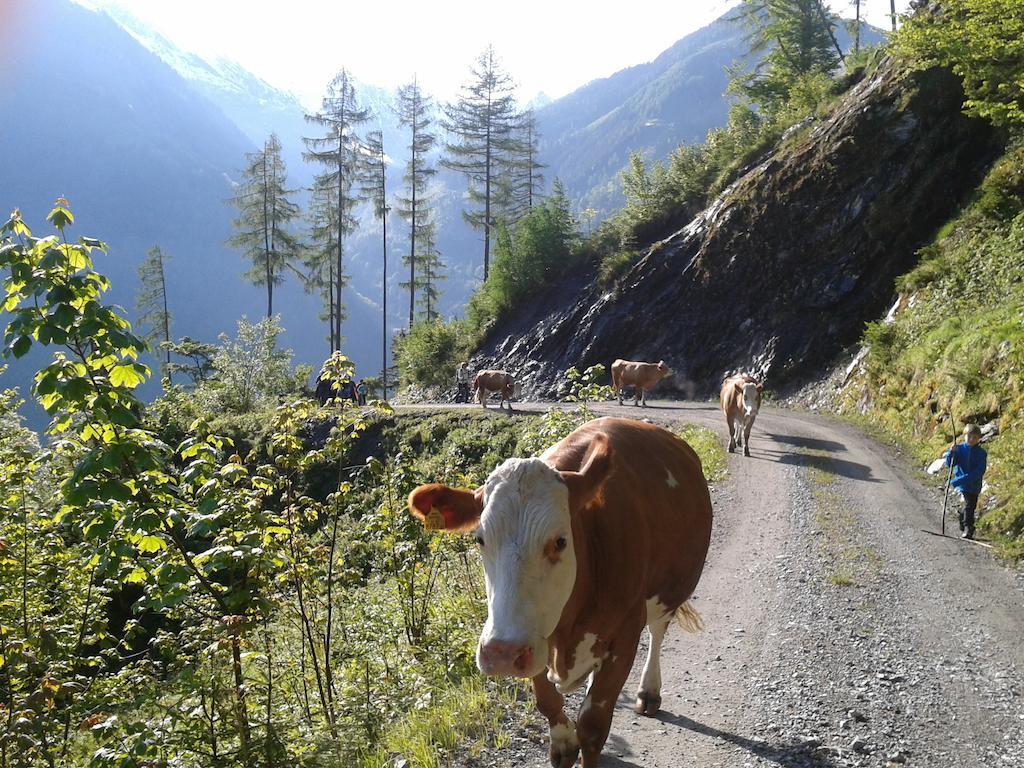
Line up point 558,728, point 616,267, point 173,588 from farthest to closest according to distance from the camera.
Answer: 1. point 616,267
2. point 173,588
3. point 558,728

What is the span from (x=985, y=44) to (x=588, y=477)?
16.2 meters

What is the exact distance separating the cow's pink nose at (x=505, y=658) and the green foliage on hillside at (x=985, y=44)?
14.5 metres

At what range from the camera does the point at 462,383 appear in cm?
3516

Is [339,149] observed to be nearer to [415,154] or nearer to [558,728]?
[415,154]

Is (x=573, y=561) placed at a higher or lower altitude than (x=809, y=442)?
higher

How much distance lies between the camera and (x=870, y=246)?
984 inches

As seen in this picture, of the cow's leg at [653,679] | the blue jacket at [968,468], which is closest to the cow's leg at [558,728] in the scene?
the cow's leg at [653,679]

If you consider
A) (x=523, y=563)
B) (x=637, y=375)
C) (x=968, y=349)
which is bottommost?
(x=523, y=563)

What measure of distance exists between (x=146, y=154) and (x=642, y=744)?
210m

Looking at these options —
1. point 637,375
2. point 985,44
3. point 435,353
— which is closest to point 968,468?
point 985,44

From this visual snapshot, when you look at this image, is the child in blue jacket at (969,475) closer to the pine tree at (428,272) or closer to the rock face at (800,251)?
the rock face at (800,251)

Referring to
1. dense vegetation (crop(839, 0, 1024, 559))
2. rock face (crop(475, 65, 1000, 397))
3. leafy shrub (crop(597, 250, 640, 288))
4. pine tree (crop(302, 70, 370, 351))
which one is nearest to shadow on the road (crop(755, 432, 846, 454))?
dense vegetation (crop(839, 0, 1024, 559))

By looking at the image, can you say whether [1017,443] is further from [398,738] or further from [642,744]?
[398,738]

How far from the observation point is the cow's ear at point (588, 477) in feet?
11.0
